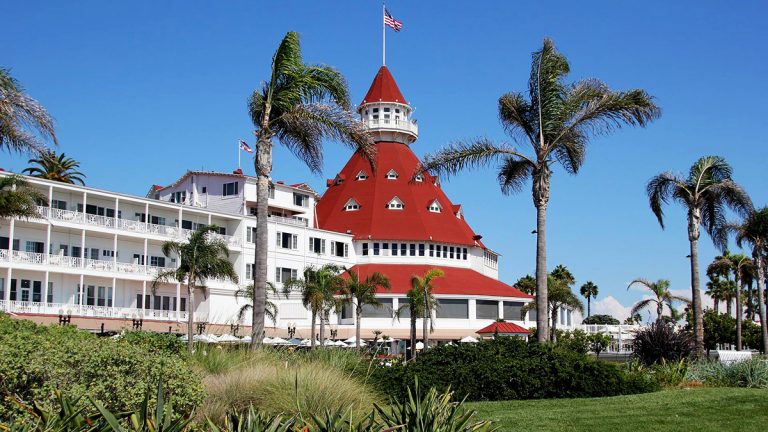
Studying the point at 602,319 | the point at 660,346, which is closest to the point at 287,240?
the point at 660,346

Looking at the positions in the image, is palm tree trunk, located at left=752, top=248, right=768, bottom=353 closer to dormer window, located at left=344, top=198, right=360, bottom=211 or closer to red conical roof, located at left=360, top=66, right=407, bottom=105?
dormer window, located at left=344, top=198, right=360, bottom=211

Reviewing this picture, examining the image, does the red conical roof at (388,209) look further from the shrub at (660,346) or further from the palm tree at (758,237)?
the shrub at (660,346)

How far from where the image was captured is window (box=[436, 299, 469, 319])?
70.7 metres

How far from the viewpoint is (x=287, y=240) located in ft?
226

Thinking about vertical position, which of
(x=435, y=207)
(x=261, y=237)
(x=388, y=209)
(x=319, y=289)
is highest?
(x=435, y=207)

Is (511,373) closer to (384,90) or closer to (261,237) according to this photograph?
(261,237)

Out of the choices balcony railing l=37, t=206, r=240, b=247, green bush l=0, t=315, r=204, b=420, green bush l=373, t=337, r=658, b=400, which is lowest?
green bush l=373, t=337, r=658, b=400

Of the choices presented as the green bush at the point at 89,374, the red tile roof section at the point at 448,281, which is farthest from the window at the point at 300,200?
the green bush at the point at 89,374

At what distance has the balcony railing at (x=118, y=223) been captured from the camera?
51.1 metres

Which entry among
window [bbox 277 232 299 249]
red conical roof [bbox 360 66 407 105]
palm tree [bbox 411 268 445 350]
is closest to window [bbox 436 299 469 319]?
palm tree [bbox 411 268 445 350]

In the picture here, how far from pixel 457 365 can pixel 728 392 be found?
6.73 metres

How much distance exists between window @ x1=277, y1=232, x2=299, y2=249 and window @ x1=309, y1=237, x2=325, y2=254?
6.70 feet

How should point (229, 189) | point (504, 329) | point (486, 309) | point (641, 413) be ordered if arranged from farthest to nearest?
point (486, 309), point (229, 189), point (504, 329), point (641, 413)

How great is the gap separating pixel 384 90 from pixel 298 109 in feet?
214
